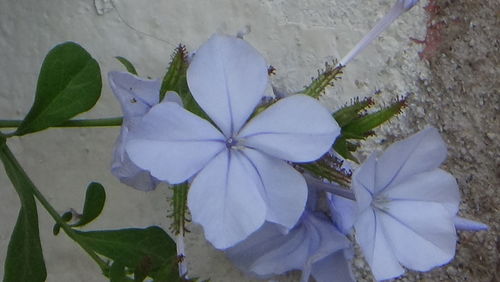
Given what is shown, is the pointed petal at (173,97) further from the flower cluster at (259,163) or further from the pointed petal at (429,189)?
the pointed petal at (429,189)

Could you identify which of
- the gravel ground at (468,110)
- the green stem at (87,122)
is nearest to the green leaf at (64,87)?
the green stem at (87,122)

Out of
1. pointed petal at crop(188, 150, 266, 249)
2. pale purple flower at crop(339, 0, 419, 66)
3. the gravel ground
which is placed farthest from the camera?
the gravel ground

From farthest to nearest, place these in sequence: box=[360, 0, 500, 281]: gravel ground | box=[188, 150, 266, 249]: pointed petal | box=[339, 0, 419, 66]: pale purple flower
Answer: box=[360, 0, 500, 281]: gravel ground
box=[339, 0, 419, 66]: pale purple flower
box=[188, 150, 266, 249]: pointed petal

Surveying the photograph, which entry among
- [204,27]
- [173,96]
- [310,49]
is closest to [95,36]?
[204,27]

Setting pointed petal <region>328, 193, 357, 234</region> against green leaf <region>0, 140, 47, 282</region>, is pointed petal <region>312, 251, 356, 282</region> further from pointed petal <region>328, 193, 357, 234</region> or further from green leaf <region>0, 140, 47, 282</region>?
green leaf <region>0, 140, 47, 282</region>

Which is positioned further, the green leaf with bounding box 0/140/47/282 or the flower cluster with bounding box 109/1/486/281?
the green leaf with bounding box 0/140/47/282

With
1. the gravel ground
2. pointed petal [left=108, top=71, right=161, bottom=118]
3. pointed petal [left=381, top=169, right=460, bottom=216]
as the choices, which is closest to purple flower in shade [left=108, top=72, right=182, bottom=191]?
pointed petal [left=108, top=71, right=161, bottom=118]

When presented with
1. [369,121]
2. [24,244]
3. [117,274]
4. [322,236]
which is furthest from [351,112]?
[24,244]
